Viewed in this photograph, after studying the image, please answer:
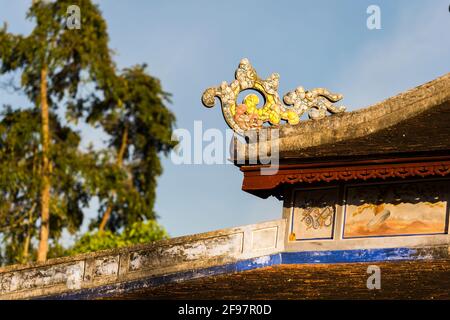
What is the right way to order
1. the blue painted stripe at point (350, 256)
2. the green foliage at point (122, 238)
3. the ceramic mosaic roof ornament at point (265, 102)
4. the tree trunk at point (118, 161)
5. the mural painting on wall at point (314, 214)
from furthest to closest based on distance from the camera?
1. the tree trunk at point (118, 161)
2. the green foliage at point (122, 238)
3. the ceramic mosaic roof ornament at point (265, 102)
4. the mural painting on wall at point (314, 214)
5. the blue painted stripe at point (350, 256)

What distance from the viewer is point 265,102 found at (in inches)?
677

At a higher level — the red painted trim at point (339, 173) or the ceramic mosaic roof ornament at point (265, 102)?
the ceramic mosaic roof ornament at point (265, 102)

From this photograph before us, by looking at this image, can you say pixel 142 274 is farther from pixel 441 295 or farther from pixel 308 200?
pixel 441 295

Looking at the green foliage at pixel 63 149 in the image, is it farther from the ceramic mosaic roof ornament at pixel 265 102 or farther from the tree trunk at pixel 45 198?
the ceramic mosaic roof ornament at pixel 265 102

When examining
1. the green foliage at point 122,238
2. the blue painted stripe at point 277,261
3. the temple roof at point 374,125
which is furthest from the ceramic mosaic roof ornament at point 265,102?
the green foliage at point 122,238

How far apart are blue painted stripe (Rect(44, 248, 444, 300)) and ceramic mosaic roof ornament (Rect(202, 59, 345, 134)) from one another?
7.32 feet

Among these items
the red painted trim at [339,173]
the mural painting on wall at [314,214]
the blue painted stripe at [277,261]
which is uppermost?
the red painted trim at [339,173]

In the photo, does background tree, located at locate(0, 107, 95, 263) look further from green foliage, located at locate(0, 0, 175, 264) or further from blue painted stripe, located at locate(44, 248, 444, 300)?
blue painted stripe, located at locate(44, 248, 444, 300)

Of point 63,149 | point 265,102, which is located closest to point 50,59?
point 63,149

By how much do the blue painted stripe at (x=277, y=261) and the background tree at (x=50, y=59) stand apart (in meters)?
23.4

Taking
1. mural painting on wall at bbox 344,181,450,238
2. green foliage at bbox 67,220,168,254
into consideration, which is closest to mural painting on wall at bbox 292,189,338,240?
mural painting on wall at bbox 344,181,450,238

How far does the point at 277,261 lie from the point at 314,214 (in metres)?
0.92

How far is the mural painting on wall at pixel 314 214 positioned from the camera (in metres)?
16.0

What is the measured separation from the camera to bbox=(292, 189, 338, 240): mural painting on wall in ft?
52.6
